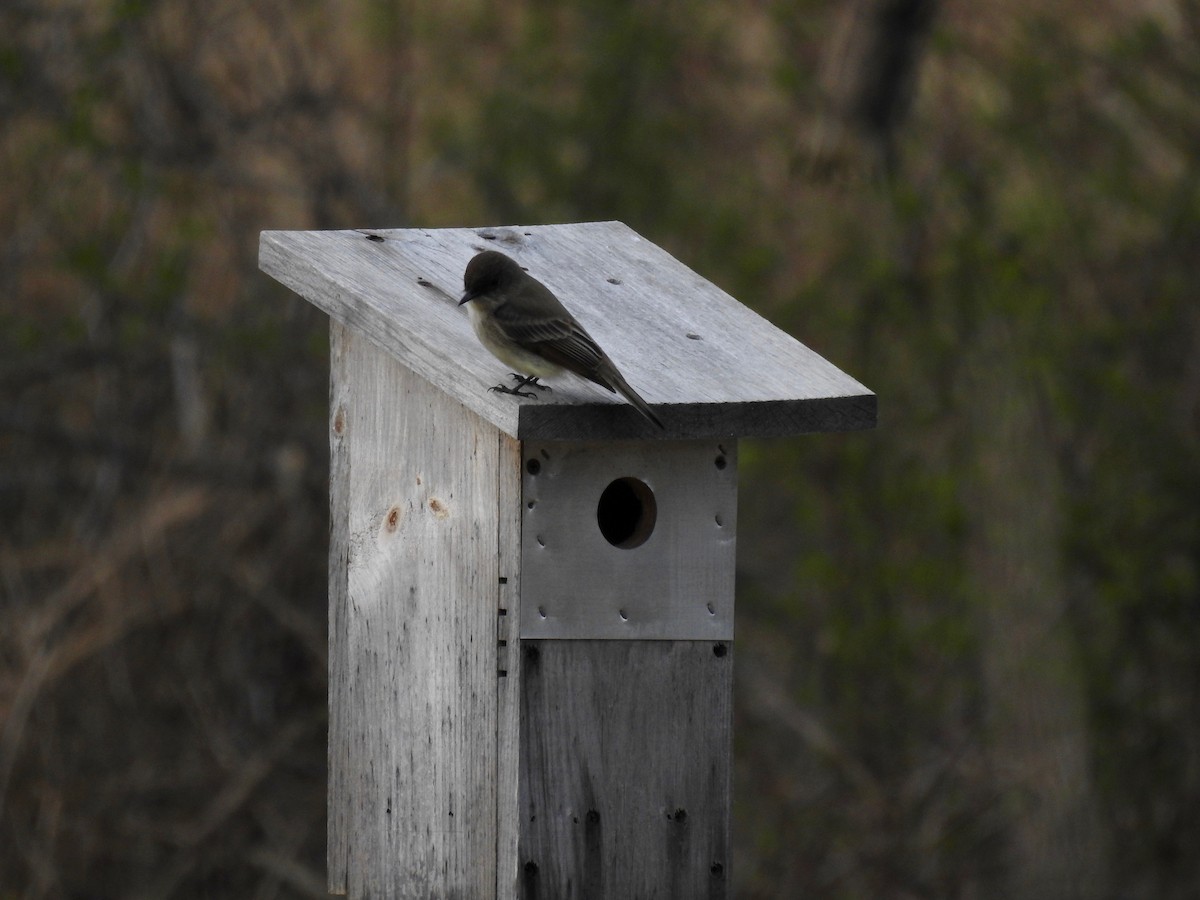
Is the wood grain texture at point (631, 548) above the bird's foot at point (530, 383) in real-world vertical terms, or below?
below

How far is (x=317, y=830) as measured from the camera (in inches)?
234

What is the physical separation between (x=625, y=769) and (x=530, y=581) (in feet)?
1.25

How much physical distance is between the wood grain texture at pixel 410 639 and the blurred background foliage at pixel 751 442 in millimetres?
2388

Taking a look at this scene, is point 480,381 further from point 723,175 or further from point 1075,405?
point 723,175

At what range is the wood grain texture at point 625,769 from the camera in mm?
2926

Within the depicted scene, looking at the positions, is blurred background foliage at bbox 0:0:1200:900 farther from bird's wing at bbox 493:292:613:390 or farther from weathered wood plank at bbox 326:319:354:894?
bird's wing at bbox 493:292:613:390

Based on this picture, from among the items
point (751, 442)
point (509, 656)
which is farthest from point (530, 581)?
A: point (751, 442)

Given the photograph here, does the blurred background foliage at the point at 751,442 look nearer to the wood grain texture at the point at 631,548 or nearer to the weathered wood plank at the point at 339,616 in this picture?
the weathered wood plank at the point at 339,616

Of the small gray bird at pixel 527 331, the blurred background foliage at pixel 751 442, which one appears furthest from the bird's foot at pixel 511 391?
the blurred background foliage at pixel 751 442

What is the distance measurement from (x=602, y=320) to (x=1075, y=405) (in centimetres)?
428

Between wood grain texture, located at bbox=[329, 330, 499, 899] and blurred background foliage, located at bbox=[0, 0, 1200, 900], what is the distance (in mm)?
2388

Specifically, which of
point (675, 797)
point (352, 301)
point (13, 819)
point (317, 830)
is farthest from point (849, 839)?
point (352, 301)

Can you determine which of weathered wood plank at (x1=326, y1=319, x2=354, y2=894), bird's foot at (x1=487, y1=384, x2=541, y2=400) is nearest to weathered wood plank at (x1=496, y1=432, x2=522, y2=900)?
bird's foot at (x1=487, y1=384, x2=541, y2=400)

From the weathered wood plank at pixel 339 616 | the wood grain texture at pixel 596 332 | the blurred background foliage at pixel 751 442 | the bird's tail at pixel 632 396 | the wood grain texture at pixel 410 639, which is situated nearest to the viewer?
the bird's tail at pixel 632 396
